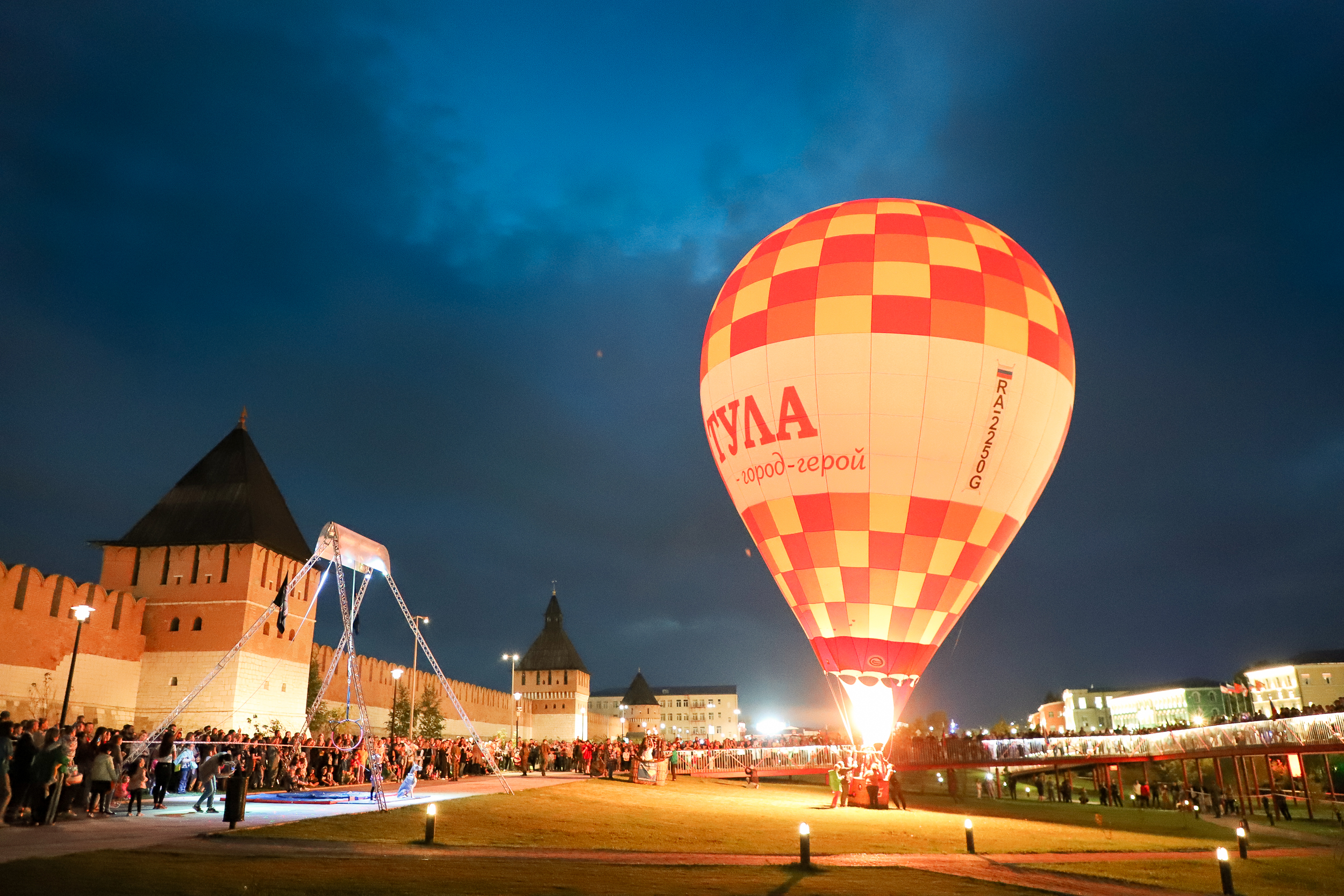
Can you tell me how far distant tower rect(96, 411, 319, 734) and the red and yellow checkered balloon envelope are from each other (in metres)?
27.9

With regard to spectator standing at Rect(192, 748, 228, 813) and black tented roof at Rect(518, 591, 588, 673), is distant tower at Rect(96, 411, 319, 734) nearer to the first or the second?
spectator standing at Rect(192, 748, 228, 813)

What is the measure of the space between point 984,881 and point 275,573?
39562 millimetres

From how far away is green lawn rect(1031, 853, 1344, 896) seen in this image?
12586 mm

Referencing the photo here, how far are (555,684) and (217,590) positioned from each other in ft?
239

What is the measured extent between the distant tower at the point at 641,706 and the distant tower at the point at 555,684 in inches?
1292

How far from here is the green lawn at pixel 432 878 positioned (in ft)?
28.3

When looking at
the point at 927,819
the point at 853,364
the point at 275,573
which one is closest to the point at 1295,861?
the point at 927,819

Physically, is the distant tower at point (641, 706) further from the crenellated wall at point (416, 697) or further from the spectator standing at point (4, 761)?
the spectator standing at point (4, 761)

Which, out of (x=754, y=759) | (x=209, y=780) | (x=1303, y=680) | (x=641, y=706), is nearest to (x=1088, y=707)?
(x=1303, y=680)

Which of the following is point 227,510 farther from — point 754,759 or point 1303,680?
point 1303,680

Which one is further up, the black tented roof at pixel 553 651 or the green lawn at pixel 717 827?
the black tented roof at pixel 553 651

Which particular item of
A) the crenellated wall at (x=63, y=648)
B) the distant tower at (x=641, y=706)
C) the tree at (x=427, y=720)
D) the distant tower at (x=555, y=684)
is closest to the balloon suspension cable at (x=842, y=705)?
the crenellated wall at (x=63, y=648)

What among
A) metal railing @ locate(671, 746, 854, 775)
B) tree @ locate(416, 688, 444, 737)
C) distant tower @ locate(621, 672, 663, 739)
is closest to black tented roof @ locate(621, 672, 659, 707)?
distant tower @ locate(621, 672, 663, 739)

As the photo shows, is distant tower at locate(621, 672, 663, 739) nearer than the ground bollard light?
No
